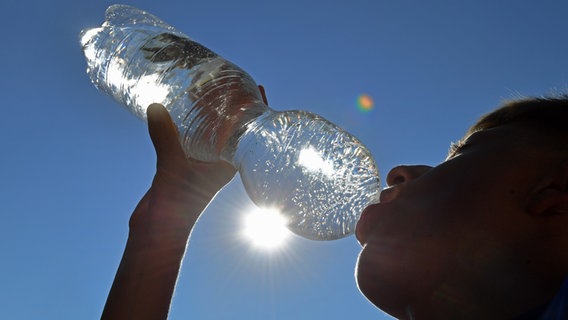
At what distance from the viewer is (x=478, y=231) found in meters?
1.32

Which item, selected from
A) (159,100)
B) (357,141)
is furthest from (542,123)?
(159,100)

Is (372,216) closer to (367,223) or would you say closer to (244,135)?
(367,223)

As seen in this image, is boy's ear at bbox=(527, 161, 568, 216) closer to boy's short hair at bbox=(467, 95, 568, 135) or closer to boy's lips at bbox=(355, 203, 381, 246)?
boy's short hair at bbox=(467, 95, 568, 135)

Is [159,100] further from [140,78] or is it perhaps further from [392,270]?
[392,270]

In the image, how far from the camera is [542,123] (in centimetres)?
158

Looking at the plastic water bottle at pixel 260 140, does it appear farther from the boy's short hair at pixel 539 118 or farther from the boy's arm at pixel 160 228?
the boy's short hair at pixel 539 118

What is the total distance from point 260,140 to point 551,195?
4.17 ft

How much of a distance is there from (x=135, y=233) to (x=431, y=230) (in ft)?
3.89

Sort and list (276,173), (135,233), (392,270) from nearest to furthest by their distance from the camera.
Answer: (392,270)
(135,233)
(276,173)

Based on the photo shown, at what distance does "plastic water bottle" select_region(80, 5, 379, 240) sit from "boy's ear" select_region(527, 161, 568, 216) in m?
0.90

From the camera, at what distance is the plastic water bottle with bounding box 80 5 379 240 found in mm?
2215

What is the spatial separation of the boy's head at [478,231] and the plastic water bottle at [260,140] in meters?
0.63

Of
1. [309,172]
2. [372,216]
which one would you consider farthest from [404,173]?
[309,172]

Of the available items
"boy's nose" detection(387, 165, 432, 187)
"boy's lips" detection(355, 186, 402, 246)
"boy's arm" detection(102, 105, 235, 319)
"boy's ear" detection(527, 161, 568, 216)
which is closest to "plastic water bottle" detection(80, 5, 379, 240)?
"boy's arm" detection(102, 105, 235, 319)
